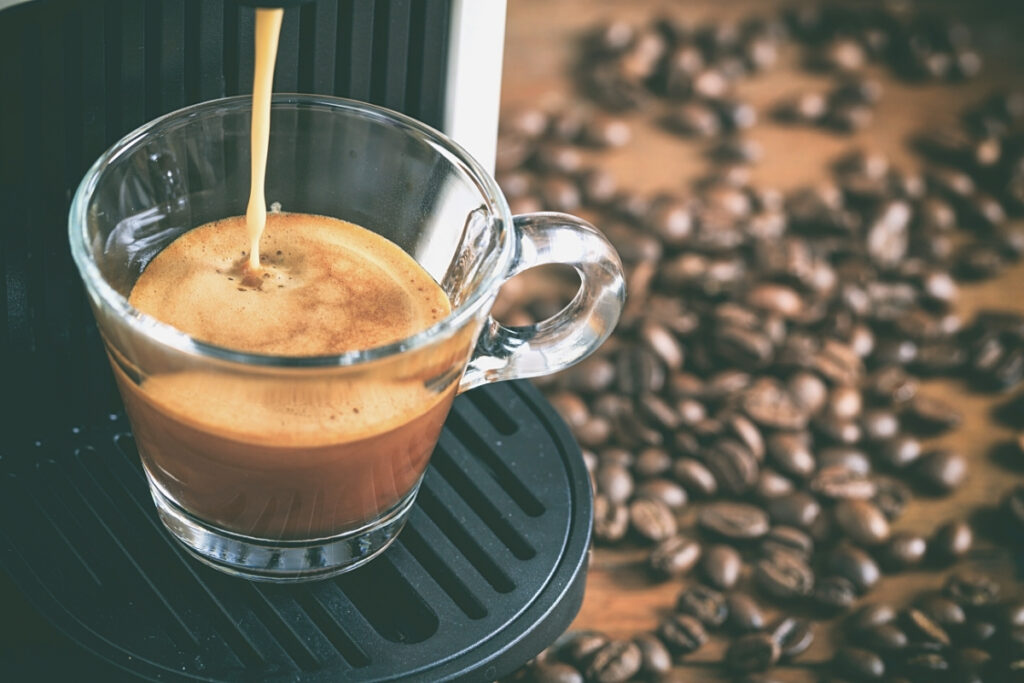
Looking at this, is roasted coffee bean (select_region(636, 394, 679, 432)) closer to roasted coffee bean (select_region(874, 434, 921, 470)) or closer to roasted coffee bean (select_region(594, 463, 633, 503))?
roasted coffee bean (select_region(594, 463, 633, 503))

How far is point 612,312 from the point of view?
2.12 feet

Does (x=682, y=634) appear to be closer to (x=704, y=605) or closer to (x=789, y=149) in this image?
(x=704, y=605)

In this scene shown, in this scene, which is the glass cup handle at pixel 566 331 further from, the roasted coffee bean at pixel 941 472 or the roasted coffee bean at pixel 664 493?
the roasted coffee bean at pixel 941 472

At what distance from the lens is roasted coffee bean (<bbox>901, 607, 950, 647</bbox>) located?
0.88 m

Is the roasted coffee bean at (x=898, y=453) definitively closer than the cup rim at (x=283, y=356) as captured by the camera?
No

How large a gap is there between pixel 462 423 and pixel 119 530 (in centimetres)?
21

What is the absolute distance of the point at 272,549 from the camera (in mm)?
628

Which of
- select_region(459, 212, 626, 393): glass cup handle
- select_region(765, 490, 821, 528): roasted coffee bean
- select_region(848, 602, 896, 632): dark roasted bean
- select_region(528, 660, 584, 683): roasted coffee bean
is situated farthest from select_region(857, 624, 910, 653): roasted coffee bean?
select_region(459, 212, 626, 393): glass cup handle

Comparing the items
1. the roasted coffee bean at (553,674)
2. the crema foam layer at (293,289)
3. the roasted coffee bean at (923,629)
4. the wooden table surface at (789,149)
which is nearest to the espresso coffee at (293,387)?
the crema foam layer at (293,289)

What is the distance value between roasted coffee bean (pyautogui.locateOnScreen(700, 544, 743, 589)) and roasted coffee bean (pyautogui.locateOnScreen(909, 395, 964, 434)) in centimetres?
25

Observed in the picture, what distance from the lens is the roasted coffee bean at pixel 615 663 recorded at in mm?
841

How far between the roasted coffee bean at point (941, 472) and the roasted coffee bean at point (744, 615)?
21 cm

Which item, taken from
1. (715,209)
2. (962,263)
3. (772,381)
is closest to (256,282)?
(772,381)

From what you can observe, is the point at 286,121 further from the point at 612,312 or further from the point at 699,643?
the point at 699,643
